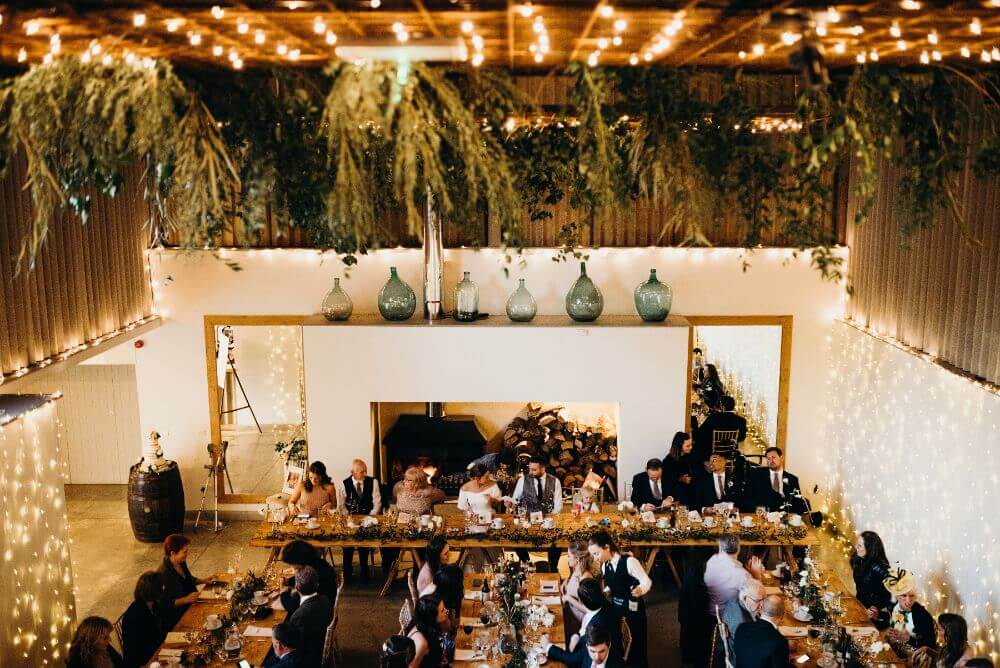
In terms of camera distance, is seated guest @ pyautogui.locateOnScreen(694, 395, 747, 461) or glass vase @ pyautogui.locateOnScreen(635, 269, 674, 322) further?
seated guest @ pyautogui.locateOnScreen(694, 395, 747, 461)

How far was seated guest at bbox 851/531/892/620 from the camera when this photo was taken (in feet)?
21.0

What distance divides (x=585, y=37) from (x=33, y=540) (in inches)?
211

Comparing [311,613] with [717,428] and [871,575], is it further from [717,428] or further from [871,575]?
[717,428]

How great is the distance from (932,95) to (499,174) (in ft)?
7.94

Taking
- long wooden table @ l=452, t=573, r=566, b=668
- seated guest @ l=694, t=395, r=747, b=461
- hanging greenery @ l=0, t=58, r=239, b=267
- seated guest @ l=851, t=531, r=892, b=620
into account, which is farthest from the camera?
seated guest @ l=694, t=395, r=747, b=461

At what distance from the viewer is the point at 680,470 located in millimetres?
8641

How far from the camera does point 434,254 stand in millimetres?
9188

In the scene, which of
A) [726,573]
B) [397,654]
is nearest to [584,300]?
[726,573]

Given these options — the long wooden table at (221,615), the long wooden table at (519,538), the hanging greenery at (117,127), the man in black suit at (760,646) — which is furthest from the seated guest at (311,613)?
the man in black suit at (760,646)

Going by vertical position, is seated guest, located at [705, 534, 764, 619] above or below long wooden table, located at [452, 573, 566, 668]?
above

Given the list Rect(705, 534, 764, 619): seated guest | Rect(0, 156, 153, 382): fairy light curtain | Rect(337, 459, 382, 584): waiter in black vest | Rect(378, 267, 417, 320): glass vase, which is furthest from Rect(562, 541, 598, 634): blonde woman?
Rect(0, 156, 153, 382): fairy light curtain

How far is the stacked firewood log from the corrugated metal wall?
137 inches

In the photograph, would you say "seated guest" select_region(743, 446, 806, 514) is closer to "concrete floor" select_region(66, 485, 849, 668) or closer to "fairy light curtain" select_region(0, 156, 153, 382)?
"concrete floor" select_region(66, 485, 849, 668)

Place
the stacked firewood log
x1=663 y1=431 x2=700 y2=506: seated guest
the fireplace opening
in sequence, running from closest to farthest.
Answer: x1=663 y1=431 x2=700 y2=506: seated guest < the fireplace opening < the stacked firewood log
